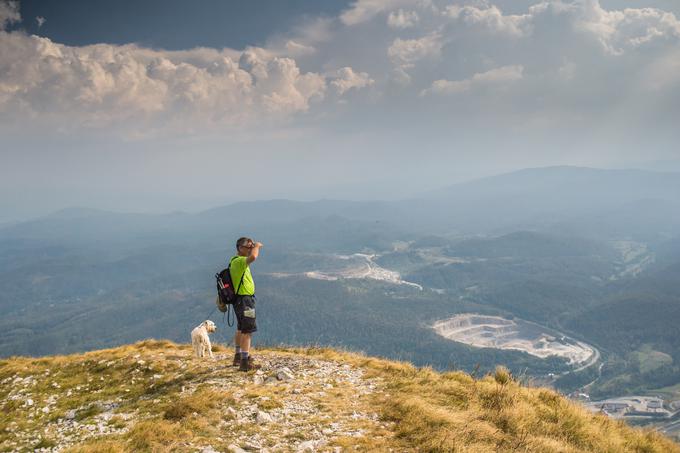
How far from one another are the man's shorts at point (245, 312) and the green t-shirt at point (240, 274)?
0.73ft

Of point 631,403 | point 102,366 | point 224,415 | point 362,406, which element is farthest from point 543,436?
point 631,403

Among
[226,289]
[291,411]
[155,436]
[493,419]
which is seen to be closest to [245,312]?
[226,289]

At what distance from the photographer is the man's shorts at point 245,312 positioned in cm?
1302

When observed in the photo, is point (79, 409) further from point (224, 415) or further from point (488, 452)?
point (488, 452)

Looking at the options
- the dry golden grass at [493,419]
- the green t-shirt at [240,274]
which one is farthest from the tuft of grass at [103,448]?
the dry golden grass at [493,419]

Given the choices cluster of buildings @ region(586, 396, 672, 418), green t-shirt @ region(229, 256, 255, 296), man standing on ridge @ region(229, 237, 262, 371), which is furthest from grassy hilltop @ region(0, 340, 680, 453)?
cluster of buildings @ region(586, 396, 672, 418)

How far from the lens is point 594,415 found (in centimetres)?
1179

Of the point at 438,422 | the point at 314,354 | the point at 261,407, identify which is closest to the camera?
the point at 438,422

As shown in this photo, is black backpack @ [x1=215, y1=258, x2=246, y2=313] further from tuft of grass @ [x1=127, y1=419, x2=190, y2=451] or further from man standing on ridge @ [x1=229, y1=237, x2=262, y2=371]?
tuft of grass @ [x1=127, y1=419, x2=190, y2=451]

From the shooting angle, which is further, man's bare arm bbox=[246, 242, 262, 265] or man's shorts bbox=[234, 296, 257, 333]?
man's shorts bbox=[234, 296, 257, 333]

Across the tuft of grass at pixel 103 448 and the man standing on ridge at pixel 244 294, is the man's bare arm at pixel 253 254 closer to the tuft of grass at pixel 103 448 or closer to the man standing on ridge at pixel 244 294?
the man standing on ridge at pixel 244 294

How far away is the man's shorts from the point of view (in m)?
13.0

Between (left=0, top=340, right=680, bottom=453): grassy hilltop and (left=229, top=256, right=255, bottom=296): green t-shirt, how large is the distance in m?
2.77

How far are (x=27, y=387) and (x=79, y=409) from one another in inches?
174
